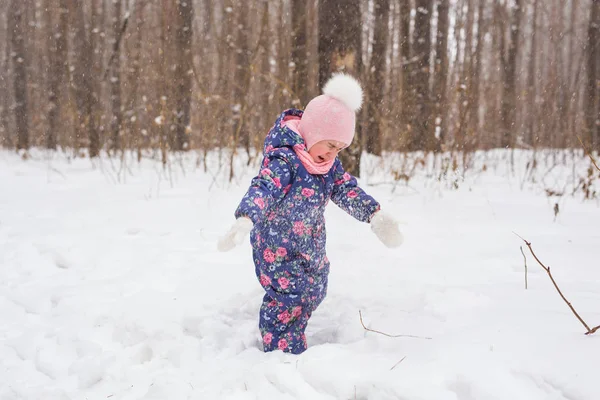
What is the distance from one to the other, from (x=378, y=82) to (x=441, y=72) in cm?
189

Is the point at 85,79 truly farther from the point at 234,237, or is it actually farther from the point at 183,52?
the point at 234,237

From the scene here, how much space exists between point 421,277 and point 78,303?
6.97 feet

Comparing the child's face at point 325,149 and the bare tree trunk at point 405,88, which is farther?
the bare tree trunk at point 405,88

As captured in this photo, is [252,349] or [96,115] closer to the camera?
[252,349]

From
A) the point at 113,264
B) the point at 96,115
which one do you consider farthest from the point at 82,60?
the point at 113,264

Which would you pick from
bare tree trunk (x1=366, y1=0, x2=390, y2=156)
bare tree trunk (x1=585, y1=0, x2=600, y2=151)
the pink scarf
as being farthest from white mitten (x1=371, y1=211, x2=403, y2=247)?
bare tree trunk (x1=585, y1=0, x2=600, y2=151)

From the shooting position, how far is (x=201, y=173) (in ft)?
23.7

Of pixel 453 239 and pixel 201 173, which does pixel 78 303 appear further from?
pixel 201 173

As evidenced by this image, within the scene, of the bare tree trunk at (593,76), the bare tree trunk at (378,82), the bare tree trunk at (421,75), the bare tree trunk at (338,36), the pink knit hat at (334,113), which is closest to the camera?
the pink knit hat at (334,113)

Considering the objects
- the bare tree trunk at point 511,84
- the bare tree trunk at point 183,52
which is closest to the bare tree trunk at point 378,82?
the bare tree trunk at point 183,52

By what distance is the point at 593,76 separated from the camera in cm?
1008

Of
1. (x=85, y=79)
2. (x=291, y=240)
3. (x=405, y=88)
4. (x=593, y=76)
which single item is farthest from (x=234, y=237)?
(x=593, y=76)

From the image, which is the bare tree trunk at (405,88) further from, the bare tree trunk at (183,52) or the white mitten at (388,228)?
the white mitten at (388,228)

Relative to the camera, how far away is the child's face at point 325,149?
2.23 metres
